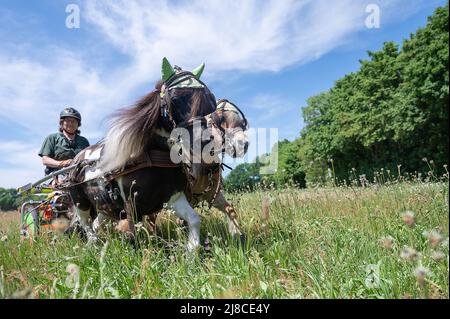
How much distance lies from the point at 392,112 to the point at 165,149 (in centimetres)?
2663

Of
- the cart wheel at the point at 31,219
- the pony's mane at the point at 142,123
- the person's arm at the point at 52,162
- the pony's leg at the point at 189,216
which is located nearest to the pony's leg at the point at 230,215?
the pony's leg at the point at 189,216

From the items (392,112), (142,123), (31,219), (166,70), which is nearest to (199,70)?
(166,70)

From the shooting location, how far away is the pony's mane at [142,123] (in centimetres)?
328

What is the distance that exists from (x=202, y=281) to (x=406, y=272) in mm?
1441

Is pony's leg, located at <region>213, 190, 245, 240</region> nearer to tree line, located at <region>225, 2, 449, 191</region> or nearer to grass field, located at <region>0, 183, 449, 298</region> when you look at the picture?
grass field, located at <region>0, 183, 449, 298</region>

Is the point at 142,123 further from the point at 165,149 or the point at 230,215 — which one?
the point at 230,215

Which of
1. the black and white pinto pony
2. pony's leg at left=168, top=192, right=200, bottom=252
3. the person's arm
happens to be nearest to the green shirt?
the person's arm

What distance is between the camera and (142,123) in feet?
11.1

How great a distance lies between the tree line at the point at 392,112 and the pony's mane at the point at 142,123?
44.6 ft

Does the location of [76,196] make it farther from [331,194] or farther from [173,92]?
[331,194]

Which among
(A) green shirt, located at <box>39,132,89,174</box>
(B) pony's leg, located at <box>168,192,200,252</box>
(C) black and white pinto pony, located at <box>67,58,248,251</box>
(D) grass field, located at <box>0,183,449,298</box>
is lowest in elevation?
(D) grass field, located at <box>0,183,449,298</box>

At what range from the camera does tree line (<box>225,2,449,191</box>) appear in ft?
73.8

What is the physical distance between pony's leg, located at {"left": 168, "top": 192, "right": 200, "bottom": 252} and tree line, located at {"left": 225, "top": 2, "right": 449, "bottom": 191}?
1365cm
